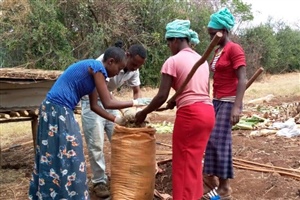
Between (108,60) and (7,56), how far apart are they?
1058cm

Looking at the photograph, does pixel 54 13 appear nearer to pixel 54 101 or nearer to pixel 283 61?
pixel 54 101

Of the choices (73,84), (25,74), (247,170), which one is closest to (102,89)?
(73,84)

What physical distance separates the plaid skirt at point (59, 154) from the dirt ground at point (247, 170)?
4.39 ft

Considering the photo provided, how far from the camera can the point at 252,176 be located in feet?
15.3

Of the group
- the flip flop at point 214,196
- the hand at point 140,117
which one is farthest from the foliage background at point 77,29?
the flip flop at point 214,196

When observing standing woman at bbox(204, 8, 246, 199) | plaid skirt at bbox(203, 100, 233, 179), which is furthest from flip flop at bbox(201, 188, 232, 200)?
plaid skirt at bbox(203, 100, 233, 179)

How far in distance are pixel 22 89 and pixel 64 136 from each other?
7.26 ft

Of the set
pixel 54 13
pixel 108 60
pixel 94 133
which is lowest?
pixel 94 133

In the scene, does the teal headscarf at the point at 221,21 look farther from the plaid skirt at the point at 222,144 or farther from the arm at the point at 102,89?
the arm at the point at 102,89

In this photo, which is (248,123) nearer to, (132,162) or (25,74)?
(25,74)

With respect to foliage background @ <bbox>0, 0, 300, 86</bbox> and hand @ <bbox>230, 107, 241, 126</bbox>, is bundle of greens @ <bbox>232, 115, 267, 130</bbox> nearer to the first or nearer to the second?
hand @ <bbox>230, 107, 241, 126</bbox>

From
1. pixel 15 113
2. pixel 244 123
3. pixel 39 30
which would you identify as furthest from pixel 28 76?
pixel 39 30

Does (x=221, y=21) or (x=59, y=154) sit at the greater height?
(x=221, y=21)

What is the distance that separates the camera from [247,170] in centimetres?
488
